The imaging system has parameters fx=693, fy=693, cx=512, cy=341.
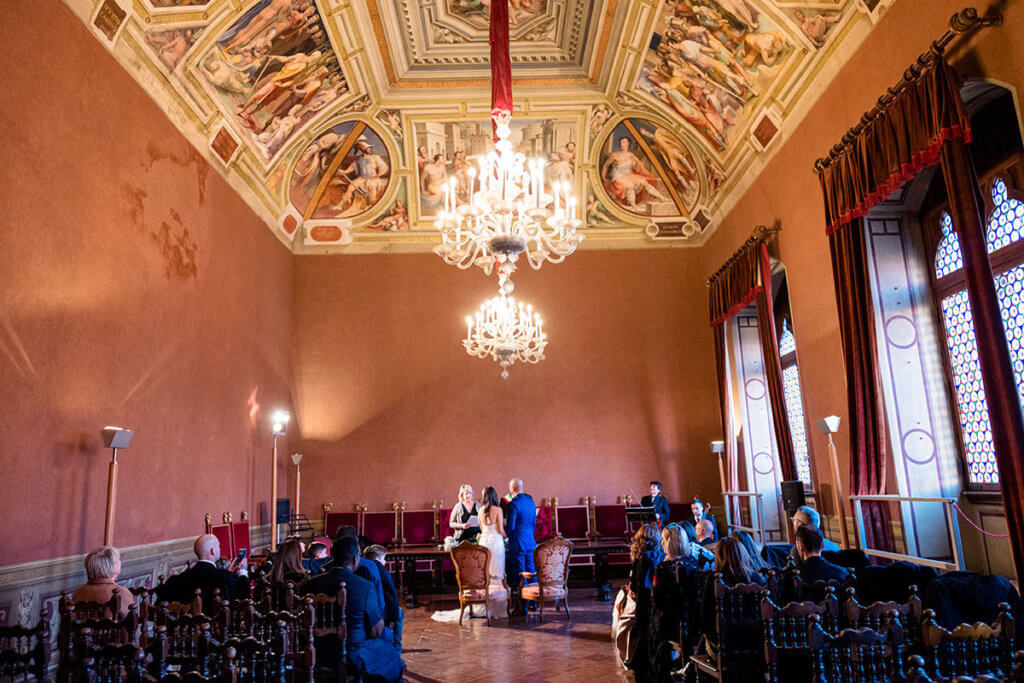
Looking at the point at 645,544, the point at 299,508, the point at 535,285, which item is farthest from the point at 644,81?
the point at 299,508

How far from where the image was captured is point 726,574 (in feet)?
15.5

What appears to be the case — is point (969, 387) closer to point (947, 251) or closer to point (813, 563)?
point (947, 251)

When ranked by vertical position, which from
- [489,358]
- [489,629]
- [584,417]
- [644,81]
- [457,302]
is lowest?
[489,629]

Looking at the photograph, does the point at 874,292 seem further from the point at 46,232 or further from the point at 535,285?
the point at 46,232

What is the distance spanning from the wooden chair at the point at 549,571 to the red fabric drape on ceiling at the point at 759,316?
3.27m

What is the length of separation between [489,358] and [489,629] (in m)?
6.39

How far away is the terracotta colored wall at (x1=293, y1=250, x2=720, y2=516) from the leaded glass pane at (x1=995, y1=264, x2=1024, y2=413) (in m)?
7.03

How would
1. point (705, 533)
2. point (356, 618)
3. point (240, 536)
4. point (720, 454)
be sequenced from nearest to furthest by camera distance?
point (356, 618)
point (705, 533)
point (240, 536)
point (720, 454)

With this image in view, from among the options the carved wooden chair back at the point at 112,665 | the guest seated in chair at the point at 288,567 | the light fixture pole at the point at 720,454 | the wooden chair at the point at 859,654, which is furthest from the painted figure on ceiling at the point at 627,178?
the carved wooden chair back at the point at 112,665

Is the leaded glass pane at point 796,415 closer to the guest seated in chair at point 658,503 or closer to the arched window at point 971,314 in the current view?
the guest seated in chair at point 658,503

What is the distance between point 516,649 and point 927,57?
7.18 meters

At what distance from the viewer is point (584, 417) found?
1392 centimetres

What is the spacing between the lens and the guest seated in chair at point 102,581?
4922 mm

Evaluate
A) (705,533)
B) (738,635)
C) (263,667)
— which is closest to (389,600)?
(263,667)
